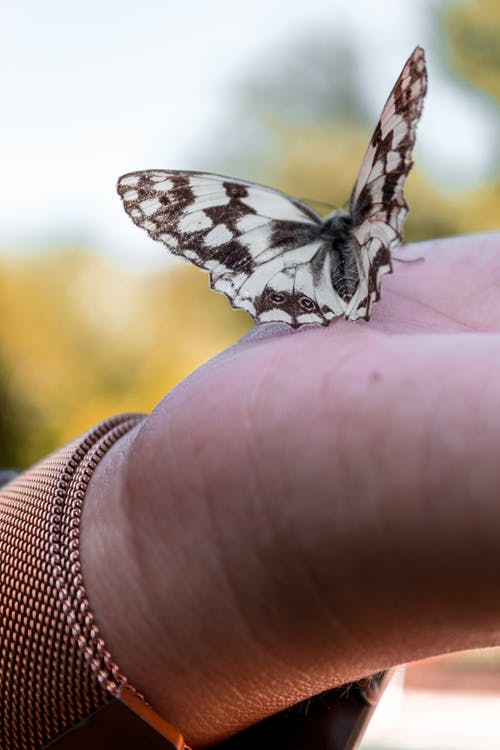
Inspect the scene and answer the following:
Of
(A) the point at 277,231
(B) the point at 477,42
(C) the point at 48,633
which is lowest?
(C) the point at 48,633

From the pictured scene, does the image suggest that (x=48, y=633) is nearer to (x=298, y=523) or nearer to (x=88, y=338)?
(x=298, y=523)

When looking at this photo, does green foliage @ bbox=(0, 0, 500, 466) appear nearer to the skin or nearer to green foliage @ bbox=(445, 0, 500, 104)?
green foliage @ bbox=(445, 0, 500, 104)

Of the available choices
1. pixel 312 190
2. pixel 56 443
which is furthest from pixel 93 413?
pixel 312 190

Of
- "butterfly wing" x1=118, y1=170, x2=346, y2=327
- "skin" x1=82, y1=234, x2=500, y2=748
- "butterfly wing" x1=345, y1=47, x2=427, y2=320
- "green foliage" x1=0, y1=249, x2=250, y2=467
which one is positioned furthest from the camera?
"green foliage" x1=0, y1=249, x2=250, y2=467

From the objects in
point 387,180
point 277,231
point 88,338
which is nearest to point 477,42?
point 88,338

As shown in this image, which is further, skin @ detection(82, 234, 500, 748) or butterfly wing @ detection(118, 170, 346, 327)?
butterfly wing @ detection(118, 170, 346, 327)

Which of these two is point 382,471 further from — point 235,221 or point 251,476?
point 235,221

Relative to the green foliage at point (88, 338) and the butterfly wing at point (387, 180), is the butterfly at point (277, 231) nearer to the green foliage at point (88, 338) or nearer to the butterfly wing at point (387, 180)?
the butterfly wing at point (387, 180)

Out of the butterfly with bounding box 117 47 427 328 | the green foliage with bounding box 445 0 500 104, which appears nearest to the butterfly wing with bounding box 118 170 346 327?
the butterfly with bounding box 117 47 427 328
